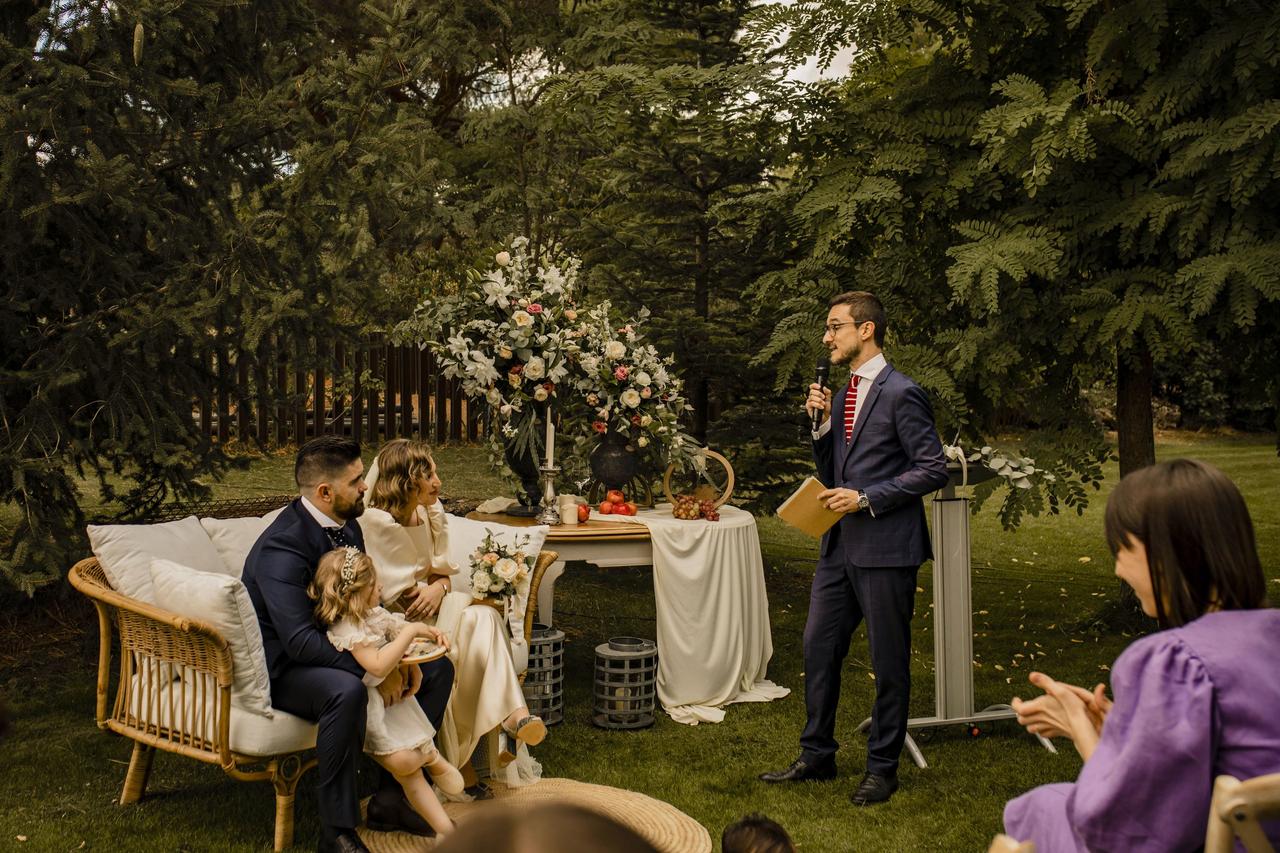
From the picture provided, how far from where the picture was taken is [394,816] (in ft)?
14.3

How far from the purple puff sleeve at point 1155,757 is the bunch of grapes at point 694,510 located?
4.04 meters

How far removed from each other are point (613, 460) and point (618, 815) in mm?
2291

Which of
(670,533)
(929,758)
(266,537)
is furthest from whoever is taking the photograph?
(670,533)

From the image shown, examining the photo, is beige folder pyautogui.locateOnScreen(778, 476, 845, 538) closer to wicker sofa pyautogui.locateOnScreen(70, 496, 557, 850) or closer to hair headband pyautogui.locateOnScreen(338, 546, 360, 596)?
hair headband pyautogui.locateOnScreen(338, 546, 360, 596)

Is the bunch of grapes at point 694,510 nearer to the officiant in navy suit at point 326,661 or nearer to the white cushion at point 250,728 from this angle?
the officiant in navy suit at point 326,661

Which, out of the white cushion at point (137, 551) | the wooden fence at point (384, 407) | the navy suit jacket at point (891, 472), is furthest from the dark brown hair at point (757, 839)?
the wooden fence at point (384, 407)

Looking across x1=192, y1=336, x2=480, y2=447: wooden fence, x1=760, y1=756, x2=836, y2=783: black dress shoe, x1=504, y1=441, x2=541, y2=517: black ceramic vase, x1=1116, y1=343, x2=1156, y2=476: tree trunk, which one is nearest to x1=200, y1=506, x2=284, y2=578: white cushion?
x1=504, y1=441, x2=541, y2=517: black ceramic vase

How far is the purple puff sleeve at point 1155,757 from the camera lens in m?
2.04

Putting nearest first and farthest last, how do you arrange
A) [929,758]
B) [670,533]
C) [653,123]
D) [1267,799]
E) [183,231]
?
1. [1267,799]
2. [929,758]
3. [670,533]
4. [183,231]
5. [653,123]

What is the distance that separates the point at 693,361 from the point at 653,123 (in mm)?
1738

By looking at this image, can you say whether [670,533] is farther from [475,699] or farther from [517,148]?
[517,148]

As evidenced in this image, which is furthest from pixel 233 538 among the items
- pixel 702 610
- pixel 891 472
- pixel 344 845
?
pixel 891 472

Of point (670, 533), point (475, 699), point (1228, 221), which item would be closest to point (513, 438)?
point (670, 533)

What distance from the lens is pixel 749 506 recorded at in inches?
346
